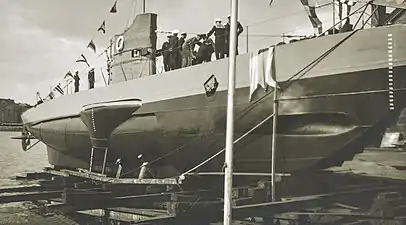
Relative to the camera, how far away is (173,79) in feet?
36.4

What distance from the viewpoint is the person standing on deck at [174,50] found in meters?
12.2

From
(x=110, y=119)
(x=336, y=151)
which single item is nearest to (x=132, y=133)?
(x=110, y=119)

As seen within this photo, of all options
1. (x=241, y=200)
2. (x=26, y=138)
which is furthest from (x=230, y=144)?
(x=26, y=138)

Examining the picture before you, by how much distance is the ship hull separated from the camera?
7859 millimetres

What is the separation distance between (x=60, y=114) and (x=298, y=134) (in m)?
9.76

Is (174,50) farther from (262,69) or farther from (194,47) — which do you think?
(262,69)

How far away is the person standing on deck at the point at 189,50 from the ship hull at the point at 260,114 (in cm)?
69

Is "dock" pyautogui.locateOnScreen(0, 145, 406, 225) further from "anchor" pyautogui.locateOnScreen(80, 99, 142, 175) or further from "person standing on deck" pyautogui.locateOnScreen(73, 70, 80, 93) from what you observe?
"person standing on deck" pyautogui.locateOnScreen(73, 70, 80, 93)

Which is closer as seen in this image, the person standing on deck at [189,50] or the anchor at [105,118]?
the person standing on deck at [189,50]

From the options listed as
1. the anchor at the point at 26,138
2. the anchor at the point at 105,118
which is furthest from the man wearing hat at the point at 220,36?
the anchor at the point at 26,138

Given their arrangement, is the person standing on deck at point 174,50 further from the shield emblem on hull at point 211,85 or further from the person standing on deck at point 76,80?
the person standing on deck at point 76,80

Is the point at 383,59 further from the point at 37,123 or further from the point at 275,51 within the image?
the point at 37,123

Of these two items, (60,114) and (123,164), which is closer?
(123,164)

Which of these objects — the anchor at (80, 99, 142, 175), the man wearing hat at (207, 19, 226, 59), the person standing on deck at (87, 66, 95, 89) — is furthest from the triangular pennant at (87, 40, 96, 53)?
the man wearing hat at (207, 19, 226, 59)
